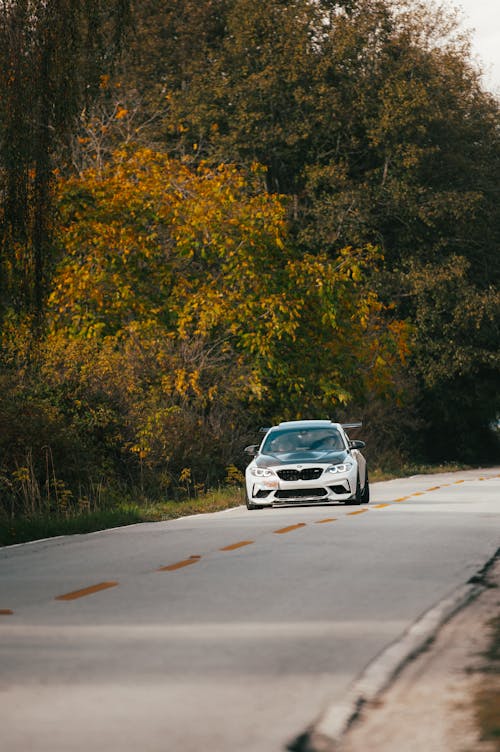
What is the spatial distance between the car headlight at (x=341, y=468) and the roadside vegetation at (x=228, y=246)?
299cm

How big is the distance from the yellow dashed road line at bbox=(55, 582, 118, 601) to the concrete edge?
282 cm

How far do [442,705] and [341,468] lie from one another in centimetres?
1818

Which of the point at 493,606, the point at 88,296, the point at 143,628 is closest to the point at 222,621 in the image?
the point at 143,628

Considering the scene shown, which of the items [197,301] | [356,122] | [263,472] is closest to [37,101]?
[263,472]

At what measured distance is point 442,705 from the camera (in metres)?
7.11

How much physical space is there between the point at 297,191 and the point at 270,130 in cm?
350

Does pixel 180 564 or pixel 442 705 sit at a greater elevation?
pixel 442 705

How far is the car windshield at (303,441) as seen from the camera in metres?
26.7

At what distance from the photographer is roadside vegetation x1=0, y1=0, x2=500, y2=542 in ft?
66.2

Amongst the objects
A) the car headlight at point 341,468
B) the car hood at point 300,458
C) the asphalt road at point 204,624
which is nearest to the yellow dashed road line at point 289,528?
the asphalt road at point 204,624

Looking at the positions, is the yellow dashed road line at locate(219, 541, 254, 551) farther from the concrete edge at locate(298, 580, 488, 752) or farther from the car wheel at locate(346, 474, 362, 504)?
the car wheel at locate(346, 474, 362, 504)

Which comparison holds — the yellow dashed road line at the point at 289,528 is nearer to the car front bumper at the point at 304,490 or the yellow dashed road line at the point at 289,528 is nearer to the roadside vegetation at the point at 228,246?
the roadside vegetation at the point at 228,246

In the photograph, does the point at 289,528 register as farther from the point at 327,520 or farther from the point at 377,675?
the point at 377,675

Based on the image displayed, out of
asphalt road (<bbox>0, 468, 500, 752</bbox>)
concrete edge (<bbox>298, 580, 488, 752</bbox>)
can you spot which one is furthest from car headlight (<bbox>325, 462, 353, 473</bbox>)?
concrete edge (<bbox>298, 580, 488, 752</bbox>)
